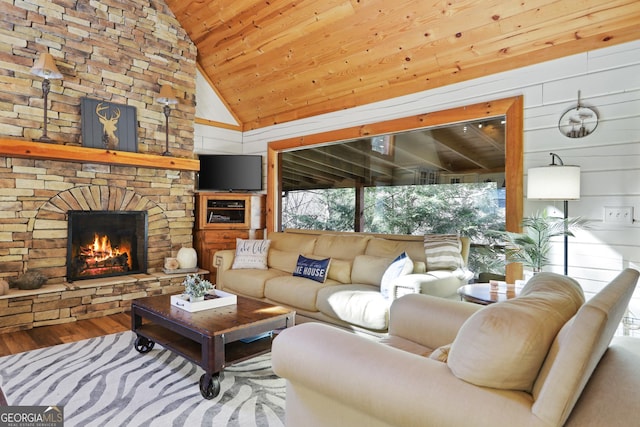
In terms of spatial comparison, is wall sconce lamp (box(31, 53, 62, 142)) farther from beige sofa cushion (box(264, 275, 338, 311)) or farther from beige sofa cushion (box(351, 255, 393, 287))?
beige sofa cushion (box(351, 255, 393, 287))

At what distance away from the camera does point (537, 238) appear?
2834 millimetres

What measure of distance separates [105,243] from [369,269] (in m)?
3.09

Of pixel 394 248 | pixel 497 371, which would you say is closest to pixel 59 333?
pixel 394 248

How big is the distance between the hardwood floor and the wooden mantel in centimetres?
168

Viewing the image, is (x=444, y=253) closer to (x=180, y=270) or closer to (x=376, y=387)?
(x=376, y=387)

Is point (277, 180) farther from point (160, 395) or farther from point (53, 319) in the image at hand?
point (160, 395)

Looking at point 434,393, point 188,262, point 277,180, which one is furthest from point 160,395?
point 277,180

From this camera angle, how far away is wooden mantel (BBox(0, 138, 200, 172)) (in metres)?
3.70

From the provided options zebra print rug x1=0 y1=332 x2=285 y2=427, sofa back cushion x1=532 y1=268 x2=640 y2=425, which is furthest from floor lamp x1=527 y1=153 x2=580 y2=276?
zebra print rug x1=0 y1=332 x2=285 y2=427

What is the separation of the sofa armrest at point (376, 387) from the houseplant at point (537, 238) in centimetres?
184

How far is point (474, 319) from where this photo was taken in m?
1.18

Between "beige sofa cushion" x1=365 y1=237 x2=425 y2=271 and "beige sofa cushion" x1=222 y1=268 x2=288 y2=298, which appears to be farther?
"beige sofa cushion" x1=222 y1=268 x2=288 y2=298

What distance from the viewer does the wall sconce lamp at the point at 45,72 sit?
3.80 meters

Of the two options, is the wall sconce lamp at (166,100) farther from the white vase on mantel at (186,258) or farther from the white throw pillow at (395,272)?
the white throw pillow at (395,272)
